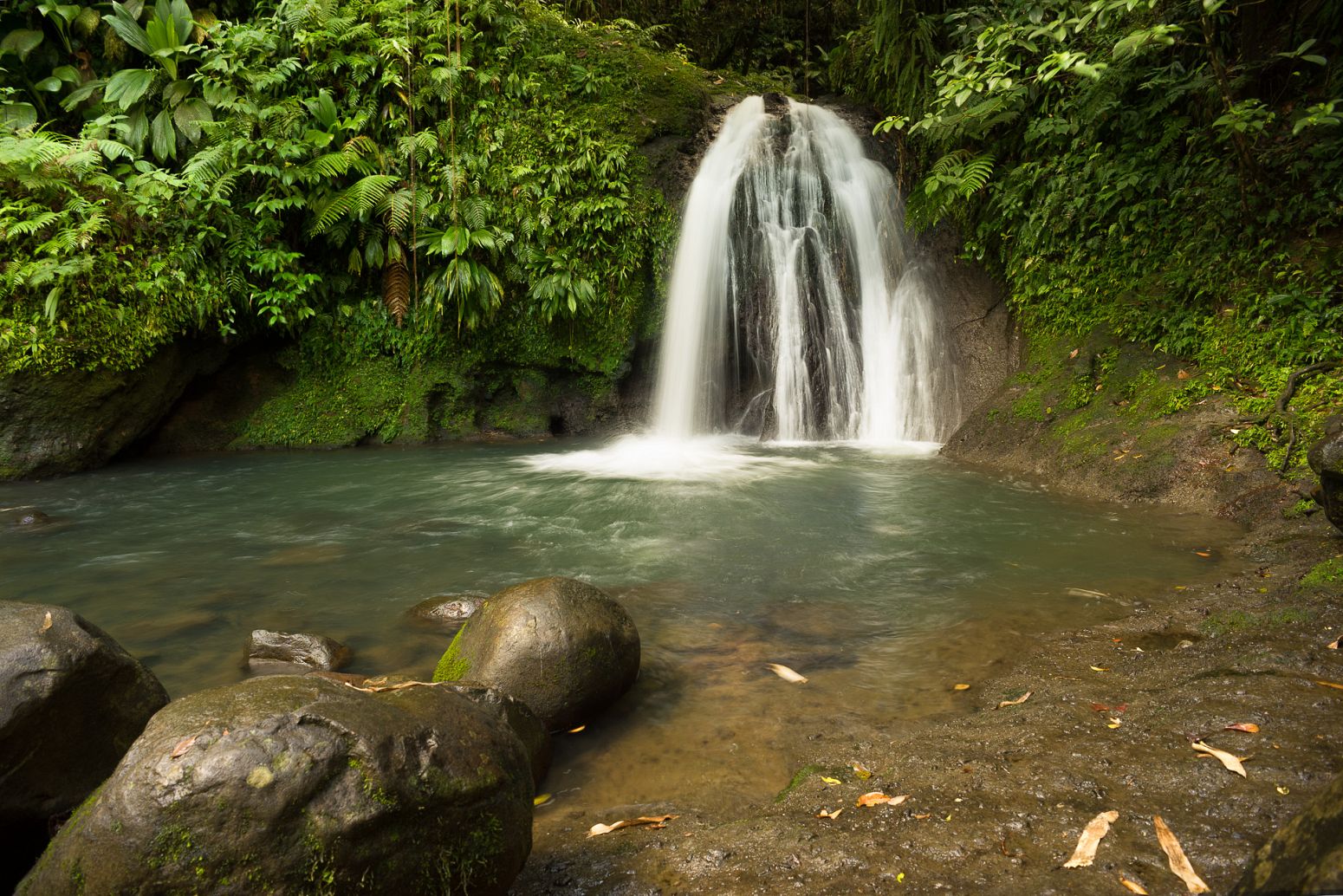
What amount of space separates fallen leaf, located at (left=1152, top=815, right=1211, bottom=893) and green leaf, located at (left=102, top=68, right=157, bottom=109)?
11900mm

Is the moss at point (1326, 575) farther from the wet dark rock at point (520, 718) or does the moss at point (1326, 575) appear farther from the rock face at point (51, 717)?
the rock face at point (51, 717)

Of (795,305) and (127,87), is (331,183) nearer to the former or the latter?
(127,87)

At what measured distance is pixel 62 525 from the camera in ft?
21.5

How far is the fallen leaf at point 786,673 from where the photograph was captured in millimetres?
3429

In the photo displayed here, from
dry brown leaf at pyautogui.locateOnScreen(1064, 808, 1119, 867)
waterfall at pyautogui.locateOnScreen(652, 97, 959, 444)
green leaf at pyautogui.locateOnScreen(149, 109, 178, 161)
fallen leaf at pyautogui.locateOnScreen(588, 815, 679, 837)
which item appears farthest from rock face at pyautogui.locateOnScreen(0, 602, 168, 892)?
green leaf at pyautogui.locateOnScreen(149, 109, 178, 161)

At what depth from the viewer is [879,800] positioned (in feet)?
7.64

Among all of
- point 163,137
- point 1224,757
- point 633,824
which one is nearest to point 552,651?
point 633,824

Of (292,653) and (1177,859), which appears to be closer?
(1177,859)

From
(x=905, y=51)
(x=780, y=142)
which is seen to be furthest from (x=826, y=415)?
(x=905, y=51)

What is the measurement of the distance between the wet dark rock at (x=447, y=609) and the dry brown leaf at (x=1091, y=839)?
10.2 ft

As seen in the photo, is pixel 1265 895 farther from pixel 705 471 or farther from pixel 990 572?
pixel 705 471

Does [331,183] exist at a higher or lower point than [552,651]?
higher

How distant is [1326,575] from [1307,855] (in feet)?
10.3

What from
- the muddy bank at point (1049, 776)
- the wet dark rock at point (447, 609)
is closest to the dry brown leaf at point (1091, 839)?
the muddy bank at point (1049, 776)
